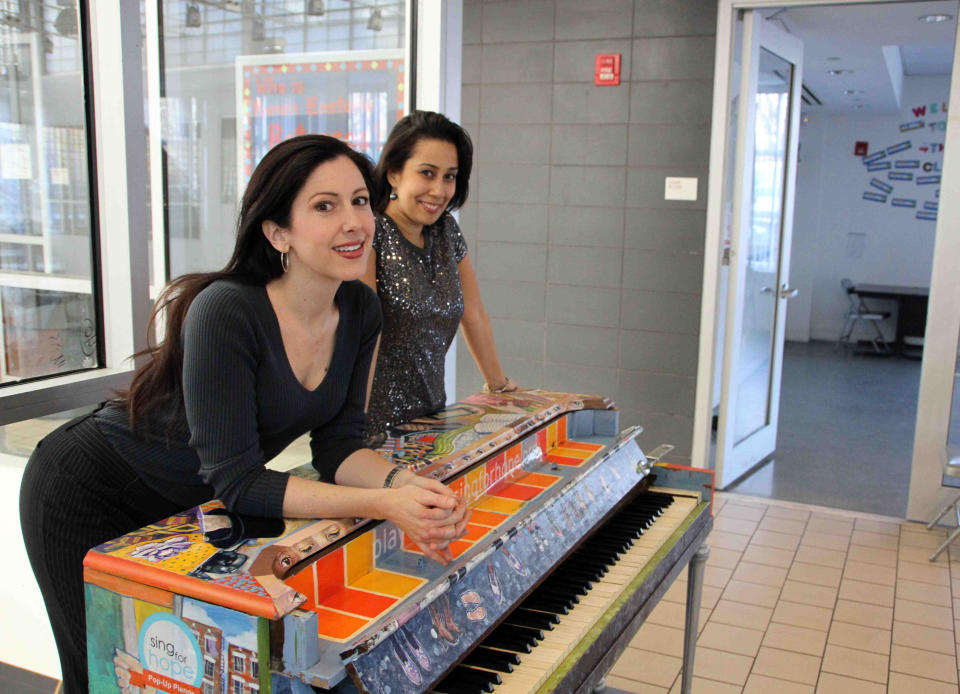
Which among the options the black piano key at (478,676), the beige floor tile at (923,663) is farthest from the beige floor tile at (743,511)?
the black piano key at (478,676)

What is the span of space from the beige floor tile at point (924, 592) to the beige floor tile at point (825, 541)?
1.21ft

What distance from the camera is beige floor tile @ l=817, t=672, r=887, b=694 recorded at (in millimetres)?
2816

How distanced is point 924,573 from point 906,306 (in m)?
6.42

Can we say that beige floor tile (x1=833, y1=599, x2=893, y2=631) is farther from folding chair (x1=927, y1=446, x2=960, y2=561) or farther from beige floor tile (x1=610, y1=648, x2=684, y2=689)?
Answer: beige floor tile (x1=610, y1=648, x2=684, y2=689)

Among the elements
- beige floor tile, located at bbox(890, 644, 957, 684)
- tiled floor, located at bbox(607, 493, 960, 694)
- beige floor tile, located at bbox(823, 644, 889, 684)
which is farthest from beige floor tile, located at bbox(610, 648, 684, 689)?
beige floor tile, located at bbox(890, 644, 957, 684)

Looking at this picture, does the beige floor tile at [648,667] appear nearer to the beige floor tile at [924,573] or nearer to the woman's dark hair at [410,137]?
the beige floor tile at [924,573]

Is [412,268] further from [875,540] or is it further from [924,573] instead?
[875,540]

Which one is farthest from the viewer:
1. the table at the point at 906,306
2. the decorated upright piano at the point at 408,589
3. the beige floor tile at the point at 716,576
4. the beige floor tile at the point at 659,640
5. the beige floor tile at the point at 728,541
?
the table at the point at 906,306

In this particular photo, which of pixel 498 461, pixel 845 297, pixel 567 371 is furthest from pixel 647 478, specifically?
pixel 845 297

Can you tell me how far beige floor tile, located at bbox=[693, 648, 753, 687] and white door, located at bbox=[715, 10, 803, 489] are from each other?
6.20ft

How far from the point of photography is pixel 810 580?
3.69 meters

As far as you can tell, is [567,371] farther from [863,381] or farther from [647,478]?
[863,381]

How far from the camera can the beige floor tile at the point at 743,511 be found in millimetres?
4441

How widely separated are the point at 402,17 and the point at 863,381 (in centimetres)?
637
